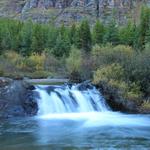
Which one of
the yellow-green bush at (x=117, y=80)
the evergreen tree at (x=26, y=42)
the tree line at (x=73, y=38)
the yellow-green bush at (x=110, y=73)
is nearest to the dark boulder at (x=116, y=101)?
the yellow-green bush at (x=117, y=80)

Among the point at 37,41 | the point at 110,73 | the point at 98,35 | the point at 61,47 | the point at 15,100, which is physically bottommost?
the point at 15,100

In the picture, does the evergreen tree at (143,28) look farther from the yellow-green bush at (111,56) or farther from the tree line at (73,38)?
the yellow-green bush at (111,56)

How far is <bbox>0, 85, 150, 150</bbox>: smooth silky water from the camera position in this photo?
30203mm

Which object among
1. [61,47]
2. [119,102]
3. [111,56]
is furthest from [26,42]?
[119,102]

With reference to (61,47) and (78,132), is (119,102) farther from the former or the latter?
(61,47)

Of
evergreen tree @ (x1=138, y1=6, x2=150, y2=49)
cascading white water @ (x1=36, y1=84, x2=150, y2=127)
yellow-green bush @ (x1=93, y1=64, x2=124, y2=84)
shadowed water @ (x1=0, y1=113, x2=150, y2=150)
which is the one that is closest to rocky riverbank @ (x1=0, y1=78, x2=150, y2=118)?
cascading white water @ (x1=36, y1=84, x2=150, y2=127)

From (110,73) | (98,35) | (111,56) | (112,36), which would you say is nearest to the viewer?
(110,73)

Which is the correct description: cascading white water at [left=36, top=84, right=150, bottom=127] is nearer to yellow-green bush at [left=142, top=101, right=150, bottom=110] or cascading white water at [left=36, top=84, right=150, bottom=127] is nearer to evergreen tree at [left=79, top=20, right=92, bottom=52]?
yellow-green bush at [left=142, top=101, right=150, bottom=110]

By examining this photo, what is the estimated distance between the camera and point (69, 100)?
1875 inches

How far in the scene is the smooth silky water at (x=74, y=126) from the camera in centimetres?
3020

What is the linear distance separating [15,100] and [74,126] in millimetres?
9595

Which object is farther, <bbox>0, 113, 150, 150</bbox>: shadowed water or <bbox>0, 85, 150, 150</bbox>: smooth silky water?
<bbox>0, 85, 150, 150</bbox>: smooth silky water

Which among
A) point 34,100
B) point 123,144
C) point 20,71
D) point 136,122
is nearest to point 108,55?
point 34,100

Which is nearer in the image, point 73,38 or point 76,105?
point 76,105
